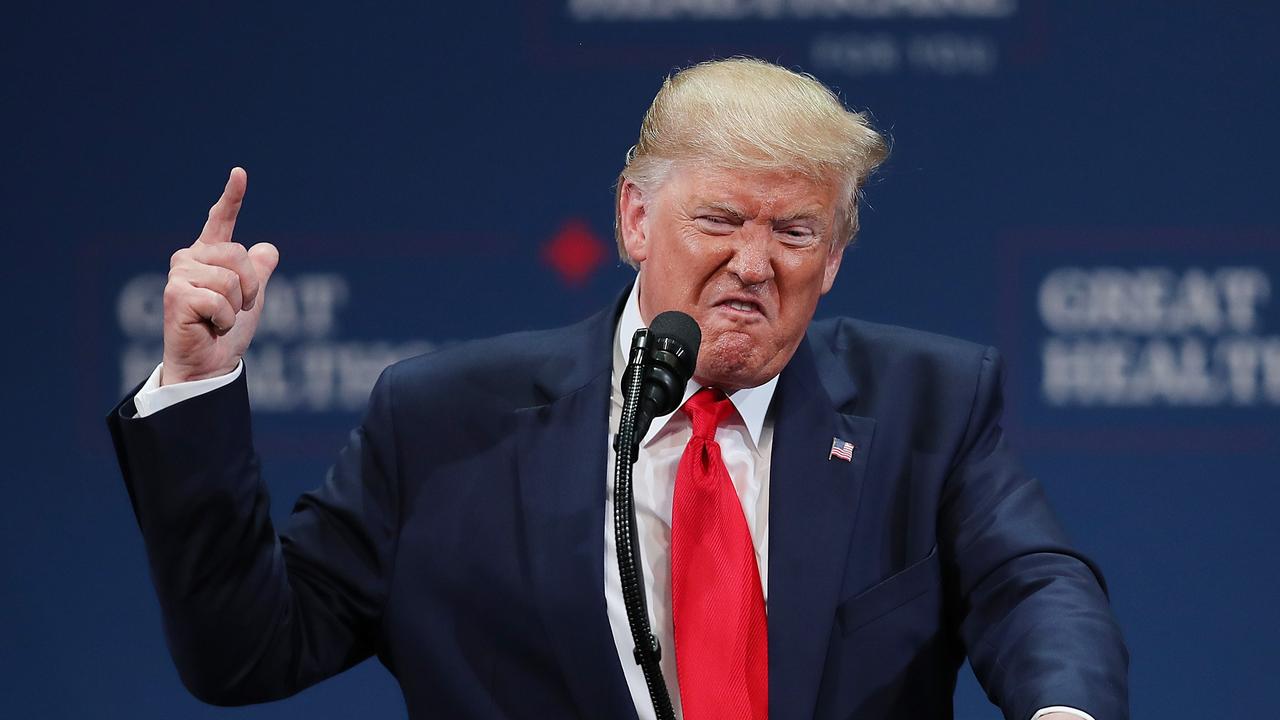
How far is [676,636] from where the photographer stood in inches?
63.2

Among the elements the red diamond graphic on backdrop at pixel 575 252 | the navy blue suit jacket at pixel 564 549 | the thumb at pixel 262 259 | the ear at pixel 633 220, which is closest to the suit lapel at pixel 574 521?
the navy blue suit jacket at pixel 564 549

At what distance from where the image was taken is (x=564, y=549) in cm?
163

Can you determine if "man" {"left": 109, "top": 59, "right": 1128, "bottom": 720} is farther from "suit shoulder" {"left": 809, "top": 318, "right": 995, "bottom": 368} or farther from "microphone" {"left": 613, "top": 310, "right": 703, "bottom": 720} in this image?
"microphone" {"left": 613, "top": 310, "right": 703, "bottom": 720}

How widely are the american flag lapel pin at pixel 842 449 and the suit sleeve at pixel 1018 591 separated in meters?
0.11

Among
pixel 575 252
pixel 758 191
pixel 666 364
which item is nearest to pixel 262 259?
pixel 666 364

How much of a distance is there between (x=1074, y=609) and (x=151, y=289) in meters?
1.84

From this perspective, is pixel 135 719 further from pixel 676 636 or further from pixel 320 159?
pixel 676 636

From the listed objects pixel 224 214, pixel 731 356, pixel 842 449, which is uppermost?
pixel 224 214

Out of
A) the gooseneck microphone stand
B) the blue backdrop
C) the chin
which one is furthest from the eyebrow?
the blue backdrop

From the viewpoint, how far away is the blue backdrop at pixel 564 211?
276 cm

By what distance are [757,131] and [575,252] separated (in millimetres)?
1180

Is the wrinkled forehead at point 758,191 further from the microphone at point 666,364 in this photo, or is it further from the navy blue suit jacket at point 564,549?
the microphone at point 666,364

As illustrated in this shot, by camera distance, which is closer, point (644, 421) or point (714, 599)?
point (644, 421)

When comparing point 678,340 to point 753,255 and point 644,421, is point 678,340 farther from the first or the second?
point 753,255
